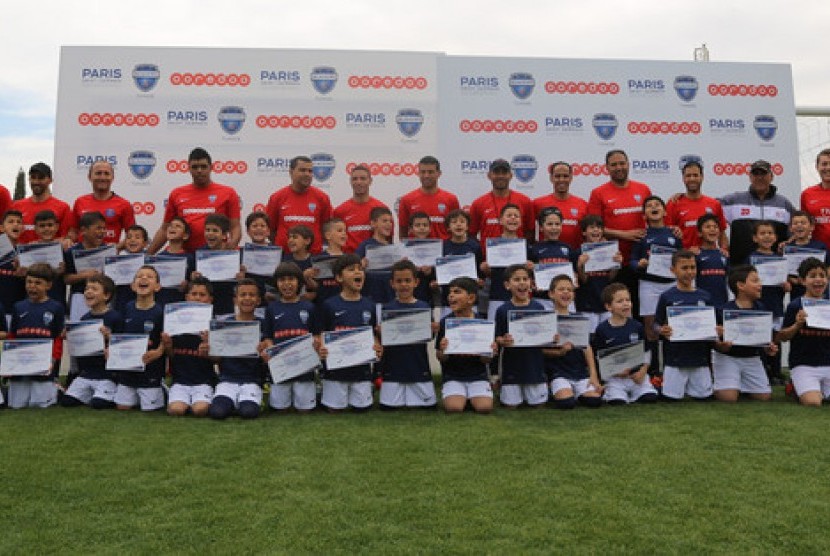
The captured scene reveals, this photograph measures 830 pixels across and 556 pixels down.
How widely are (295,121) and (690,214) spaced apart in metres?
5.18

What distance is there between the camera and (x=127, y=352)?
5875mm

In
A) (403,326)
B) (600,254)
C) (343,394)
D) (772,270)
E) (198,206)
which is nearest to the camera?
(403,326)

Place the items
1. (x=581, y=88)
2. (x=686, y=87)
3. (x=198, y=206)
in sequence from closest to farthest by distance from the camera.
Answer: (x=198, y=206), (x=581, y=88), (x=686, y=87)

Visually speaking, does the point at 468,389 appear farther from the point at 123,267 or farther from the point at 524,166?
the point at 524,166

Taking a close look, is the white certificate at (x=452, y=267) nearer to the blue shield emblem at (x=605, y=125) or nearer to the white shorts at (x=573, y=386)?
the white shorts at (x=573, y=386)

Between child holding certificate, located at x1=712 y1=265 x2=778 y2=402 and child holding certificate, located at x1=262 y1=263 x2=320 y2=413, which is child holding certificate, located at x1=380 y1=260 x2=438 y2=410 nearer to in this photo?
child holding certificate, located at x1=262 y1=263 x2=320 y2=413

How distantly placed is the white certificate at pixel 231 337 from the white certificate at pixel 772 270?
492 cm

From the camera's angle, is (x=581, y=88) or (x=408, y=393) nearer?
(x=408, y=393)

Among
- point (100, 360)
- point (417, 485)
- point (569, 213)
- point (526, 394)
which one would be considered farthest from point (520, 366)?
point (100, 360)

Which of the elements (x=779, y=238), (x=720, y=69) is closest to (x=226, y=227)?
(x=779, y=238)

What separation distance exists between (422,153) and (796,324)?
16.7ft

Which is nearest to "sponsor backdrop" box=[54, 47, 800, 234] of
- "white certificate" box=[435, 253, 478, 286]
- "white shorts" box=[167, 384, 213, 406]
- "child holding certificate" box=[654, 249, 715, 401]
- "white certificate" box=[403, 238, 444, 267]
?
"white certificate" box=[403, 238, 444, 267]

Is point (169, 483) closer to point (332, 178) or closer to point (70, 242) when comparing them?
point (70, 242)

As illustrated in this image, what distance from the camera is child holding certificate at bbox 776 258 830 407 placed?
630cm
